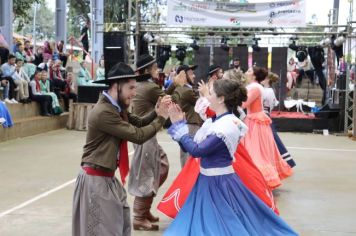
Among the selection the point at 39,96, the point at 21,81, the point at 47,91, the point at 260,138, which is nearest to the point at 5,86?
the point at 21,81

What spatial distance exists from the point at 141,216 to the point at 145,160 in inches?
21.9

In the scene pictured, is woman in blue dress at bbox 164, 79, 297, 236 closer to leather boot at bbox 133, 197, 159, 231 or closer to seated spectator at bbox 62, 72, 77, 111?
leather boot at bbox 133, 197, 159, 231

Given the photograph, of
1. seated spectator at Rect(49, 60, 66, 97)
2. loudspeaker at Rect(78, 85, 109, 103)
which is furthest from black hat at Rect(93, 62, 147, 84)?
seated spectator at Rect(49, 60, 66, 97)

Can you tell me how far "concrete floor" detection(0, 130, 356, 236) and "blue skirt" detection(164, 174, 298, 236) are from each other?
4.18ft

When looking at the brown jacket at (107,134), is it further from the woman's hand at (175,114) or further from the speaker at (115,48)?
the speaker at (115,48)

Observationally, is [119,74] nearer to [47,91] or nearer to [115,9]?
[47,91]

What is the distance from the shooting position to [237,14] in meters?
14.5

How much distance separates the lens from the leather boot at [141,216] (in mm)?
5223

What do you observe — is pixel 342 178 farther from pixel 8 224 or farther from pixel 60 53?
pixel 60 53

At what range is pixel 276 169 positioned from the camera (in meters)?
6.95

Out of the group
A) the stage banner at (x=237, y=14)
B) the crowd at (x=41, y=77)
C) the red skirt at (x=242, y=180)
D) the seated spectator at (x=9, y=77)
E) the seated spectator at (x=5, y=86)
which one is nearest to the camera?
the red skirt at (x=242, y=180)

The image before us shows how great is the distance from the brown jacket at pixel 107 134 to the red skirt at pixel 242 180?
153 centimetres

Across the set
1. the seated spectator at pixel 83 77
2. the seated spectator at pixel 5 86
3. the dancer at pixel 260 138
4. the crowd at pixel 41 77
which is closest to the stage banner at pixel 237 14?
the seated spectator at pixel 83 77

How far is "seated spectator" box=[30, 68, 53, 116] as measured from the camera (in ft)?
43.6
